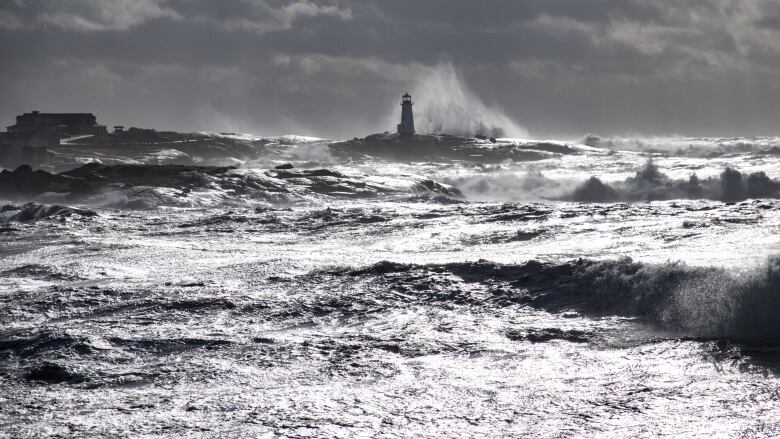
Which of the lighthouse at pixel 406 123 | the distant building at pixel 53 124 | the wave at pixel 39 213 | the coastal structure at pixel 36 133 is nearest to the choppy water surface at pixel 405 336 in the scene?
the wave at pixel 39 213

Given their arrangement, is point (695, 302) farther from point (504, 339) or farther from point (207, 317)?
point (207, 317)

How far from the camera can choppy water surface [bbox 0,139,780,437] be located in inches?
Answer: 334

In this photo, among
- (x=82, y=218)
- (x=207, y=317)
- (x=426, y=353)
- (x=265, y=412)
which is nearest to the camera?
(x=265, y=412)

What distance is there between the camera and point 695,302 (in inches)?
490

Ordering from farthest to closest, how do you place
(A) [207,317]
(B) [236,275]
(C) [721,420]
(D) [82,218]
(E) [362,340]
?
(D) [82,218], (B) [236,275], (A) [207,317], (E) [362,340], (C) [721,420]

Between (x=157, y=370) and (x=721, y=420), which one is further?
(x=157, y=370)

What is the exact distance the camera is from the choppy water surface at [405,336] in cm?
849

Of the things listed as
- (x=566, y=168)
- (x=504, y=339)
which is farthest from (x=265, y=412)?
(x=566, y=168)

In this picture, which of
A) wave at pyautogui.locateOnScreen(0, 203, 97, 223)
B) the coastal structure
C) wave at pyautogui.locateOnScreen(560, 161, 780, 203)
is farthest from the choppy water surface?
the coastal structure

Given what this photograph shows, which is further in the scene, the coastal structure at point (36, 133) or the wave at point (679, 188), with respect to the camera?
the coastal structure at point (36, 133)

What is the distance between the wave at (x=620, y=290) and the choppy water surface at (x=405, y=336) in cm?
4

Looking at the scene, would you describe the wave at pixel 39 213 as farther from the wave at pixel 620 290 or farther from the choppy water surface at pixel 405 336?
the wave at pixel 620 290

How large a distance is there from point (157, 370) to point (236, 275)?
653cm

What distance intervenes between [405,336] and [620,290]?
12.6 ft
